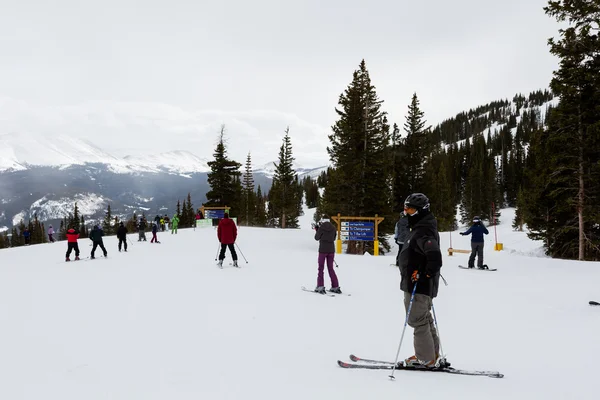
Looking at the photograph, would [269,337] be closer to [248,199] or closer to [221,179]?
[221,179]

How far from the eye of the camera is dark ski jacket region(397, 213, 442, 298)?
4125 mm

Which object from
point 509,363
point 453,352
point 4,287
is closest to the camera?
point 509,363

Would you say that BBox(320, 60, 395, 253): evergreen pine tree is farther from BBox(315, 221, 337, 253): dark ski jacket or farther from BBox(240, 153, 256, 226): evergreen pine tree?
BBox(240, 153, 256, 226): evergreen pine tree

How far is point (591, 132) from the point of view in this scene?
17.2 meters

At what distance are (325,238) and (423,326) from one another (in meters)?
4.57

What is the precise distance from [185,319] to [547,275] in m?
12.1

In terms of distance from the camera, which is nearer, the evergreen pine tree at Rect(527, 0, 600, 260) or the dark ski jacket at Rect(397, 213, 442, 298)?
the dark ski jacket at Rect(397, 213, 442, 298)

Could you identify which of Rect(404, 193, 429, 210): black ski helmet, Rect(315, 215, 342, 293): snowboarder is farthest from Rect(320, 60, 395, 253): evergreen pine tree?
Rect(404, 193, 429, 210): black ski helmet

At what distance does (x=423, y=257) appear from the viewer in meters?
4.31

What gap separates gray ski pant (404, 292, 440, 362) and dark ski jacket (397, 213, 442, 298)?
125 mm

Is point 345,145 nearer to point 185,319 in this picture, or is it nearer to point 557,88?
point 557,88

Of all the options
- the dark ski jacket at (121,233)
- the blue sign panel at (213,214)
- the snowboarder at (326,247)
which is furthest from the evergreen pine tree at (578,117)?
the blue sign panel at (213,214)

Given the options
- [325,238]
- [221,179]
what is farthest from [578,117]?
[221,179]

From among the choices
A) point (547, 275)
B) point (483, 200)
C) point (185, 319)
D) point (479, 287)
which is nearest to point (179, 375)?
point (185, 319)
